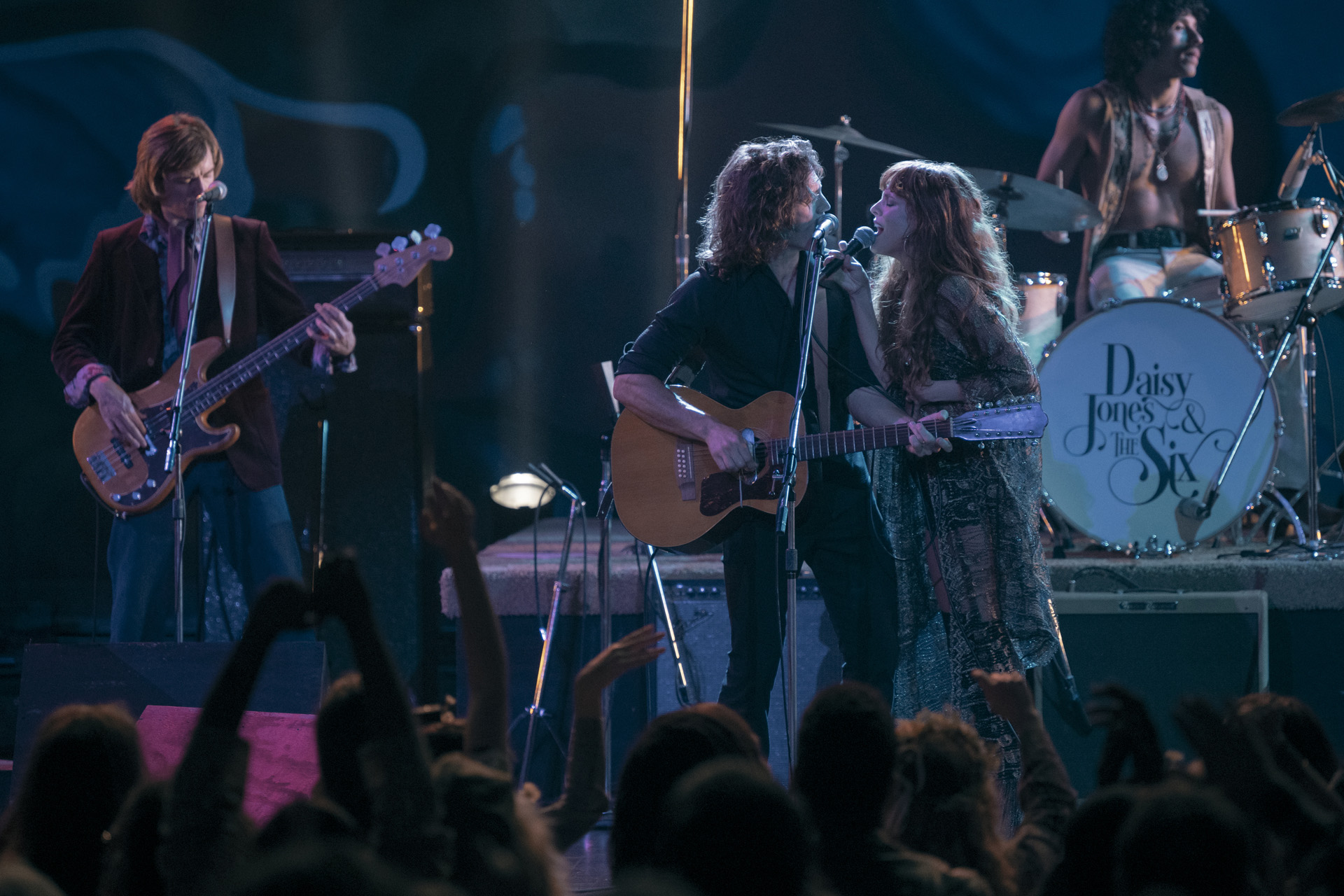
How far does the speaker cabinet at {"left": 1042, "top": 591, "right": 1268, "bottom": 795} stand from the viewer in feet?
15.4

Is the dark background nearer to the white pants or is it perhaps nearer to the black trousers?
the white pants

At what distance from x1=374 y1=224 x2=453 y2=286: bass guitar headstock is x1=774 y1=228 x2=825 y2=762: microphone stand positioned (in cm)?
207

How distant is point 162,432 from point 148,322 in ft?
1.42

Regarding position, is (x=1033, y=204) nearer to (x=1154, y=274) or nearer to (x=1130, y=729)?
(x=1154, y=274)

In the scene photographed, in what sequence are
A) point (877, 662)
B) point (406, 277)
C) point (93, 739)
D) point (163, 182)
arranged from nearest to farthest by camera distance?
1. point (93, 739)
2. point (877, 662)
3. point (163, 182)
4. point (406, 277)

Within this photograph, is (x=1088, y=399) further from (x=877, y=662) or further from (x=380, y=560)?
(x=380, y=560)

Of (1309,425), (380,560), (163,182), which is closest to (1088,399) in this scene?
(1309,425)

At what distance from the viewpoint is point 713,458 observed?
395 centimetres

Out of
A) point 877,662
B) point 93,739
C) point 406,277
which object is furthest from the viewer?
point 406,277

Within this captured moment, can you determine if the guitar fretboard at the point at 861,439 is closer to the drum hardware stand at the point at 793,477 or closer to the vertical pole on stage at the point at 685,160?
the drum hardware stand at the point at 793,477

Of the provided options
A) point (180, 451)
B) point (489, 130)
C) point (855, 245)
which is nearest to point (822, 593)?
point (855, 245)

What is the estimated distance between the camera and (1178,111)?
6.61m

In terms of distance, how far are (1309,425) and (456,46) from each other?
4.71m

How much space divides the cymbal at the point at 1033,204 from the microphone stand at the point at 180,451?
323 centimetres
